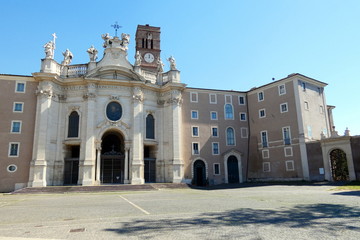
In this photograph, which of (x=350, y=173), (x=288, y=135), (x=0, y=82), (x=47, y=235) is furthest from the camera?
(x=288, y=135)

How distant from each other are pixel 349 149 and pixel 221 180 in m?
16.4

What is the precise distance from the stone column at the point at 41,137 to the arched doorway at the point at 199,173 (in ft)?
62.5

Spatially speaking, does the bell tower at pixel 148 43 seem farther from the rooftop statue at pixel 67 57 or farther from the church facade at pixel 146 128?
the rooftop statue at pixel 67 57

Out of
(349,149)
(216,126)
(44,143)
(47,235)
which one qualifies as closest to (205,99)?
(216,126)

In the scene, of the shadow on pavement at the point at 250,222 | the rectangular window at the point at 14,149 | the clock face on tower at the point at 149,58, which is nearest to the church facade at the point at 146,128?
the rectangular window at the point at 14,149

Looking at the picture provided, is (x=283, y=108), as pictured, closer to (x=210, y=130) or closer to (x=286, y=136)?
(x=286, y=136)

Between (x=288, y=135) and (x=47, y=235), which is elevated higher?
(x=288, y=135)

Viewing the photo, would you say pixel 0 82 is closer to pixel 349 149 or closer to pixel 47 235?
pixel 47 235

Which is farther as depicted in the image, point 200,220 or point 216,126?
point 216,126

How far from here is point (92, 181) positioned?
33.0 metres

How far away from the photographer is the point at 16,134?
1302 inches

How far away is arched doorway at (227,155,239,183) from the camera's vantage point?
131 ft

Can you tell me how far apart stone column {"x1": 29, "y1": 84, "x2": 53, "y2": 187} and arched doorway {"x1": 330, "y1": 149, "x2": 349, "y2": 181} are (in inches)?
1367

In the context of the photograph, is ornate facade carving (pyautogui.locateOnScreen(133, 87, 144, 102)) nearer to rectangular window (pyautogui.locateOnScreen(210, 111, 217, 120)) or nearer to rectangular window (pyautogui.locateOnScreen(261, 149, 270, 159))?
rectangular window (pyautogui.locateOnScreen(210, 111, 217, 120))
